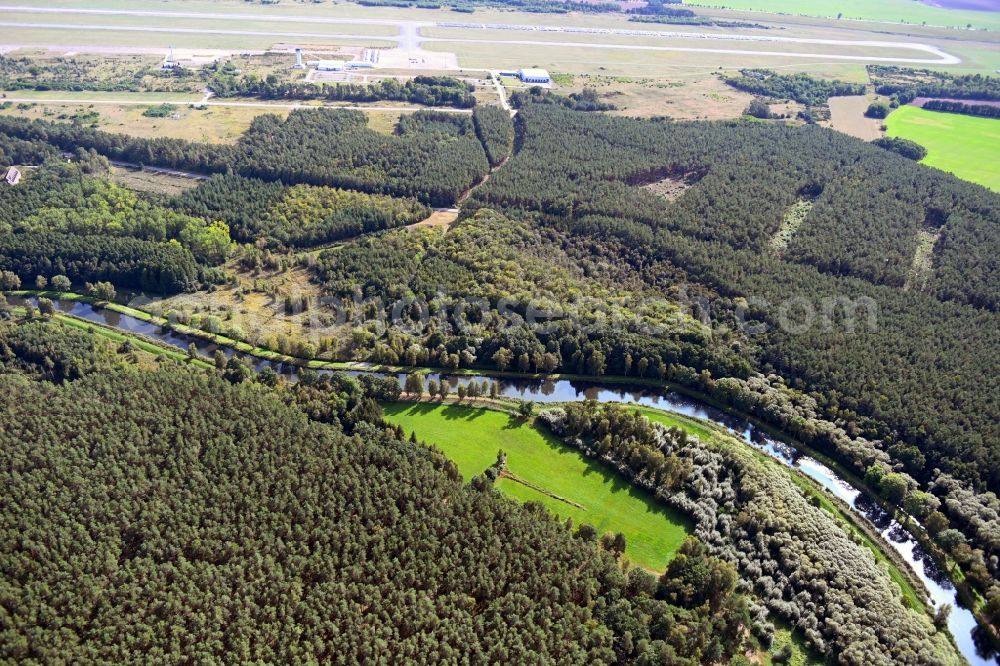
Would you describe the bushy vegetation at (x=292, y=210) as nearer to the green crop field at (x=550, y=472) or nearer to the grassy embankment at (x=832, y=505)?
the green crop field at (x=550, y=472)

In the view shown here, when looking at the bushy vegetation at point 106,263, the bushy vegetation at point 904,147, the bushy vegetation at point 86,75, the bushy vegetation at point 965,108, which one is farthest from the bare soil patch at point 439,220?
the bushy vegetation at point 965,108

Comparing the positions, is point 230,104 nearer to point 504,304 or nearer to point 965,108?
point 504,304

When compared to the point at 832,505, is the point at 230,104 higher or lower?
higher

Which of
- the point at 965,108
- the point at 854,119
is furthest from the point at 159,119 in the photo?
the point at 965,108

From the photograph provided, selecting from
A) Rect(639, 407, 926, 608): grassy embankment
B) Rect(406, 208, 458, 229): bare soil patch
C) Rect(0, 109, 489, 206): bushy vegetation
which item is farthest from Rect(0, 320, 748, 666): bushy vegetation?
Rect(0, 109, 489, 206): bushy vegetation

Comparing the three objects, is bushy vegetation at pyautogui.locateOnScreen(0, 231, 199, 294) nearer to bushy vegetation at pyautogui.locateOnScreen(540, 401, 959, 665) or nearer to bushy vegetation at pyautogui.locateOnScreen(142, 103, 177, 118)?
bushy vegetation at pyautogui.locateOnScreen(540, 401, 959, 665)

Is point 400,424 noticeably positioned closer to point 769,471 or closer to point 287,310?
point 287,310
